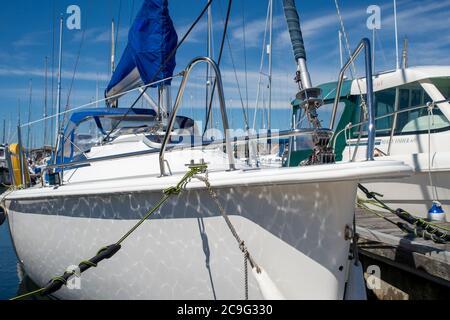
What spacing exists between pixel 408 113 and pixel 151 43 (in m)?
4.62

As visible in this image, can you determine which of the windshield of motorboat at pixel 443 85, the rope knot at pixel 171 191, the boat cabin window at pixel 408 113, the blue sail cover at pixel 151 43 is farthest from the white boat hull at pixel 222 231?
the windshield of motorboat at pixel 443 85

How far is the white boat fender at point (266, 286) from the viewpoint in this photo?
2758 mm

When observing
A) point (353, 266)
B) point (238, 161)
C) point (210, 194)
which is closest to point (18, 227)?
point (238, 161)

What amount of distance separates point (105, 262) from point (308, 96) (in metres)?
2.26

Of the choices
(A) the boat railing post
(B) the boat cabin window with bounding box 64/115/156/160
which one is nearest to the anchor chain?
(B) the boat cabin window with bounding box 64/115/156/160

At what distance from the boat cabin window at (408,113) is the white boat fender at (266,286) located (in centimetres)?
480

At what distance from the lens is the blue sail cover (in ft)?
16.7

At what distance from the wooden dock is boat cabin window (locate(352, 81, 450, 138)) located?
83.7 inches

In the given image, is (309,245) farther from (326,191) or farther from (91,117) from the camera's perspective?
(91,117)

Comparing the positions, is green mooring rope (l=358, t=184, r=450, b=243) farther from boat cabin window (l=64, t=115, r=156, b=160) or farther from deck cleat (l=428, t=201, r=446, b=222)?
boat cabin window (l=64, t=115, r=156, b=160)

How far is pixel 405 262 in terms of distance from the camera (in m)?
4.31

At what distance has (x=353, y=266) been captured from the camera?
3268 mm

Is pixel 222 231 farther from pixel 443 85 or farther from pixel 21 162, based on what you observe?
pixel 443 85
